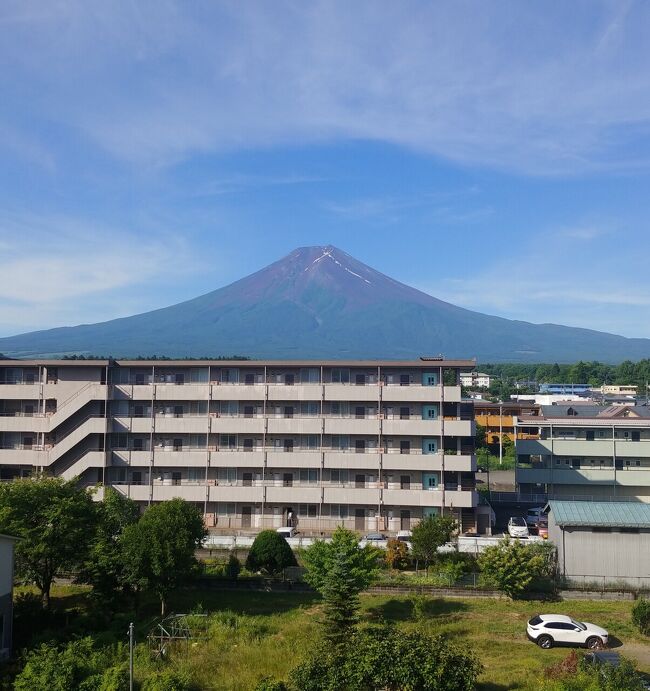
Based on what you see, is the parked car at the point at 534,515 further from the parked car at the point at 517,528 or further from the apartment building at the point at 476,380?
the apartment building at the point at 476,380

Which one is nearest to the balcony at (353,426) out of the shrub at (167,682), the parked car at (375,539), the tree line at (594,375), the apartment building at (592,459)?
the parked car at (375,539)

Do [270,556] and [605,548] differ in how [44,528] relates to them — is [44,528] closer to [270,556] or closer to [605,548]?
[270,556]

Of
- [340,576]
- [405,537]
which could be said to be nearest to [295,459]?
[405,537]

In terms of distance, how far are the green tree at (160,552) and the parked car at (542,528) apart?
64.8ft

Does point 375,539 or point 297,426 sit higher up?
point 297,426

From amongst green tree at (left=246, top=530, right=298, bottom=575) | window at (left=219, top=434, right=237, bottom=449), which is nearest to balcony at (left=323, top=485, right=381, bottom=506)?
window at (left=219, top=434, right=237, bottom=449)

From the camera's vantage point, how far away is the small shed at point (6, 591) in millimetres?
20703

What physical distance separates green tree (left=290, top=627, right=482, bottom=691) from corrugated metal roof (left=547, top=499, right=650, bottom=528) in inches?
496

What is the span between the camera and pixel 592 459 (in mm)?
42125

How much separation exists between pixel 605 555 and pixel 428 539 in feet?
22.5

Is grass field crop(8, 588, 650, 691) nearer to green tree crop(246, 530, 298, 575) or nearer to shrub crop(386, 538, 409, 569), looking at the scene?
green tree crop(246, 530, 298, 575)

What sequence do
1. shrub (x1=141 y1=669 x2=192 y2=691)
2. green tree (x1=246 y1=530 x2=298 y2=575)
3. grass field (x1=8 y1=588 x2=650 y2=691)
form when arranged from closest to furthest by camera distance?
A: shrub (x1=141 y1=669 x2=192 y2=691) < grass field (x1=8 y1=588 x2=650 y2=691) < green tree (x1=246 y1=530 x2=298 y2=575)

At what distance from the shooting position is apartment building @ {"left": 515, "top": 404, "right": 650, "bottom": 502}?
41.2 m

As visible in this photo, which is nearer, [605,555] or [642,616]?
[642,616]
